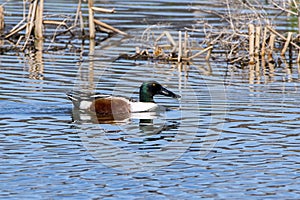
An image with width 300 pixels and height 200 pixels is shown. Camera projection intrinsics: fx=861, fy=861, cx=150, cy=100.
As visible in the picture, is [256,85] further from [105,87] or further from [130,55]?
[130,55]

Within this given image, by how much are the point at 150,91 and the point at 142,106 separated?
398mm

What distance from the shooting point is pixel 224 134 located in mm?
11914

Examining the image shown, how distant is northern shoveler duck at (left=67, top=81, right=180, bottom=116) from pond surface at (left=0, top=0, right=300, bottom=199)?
0.30 meters

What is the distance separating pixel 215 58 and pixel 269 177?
36.6 feet

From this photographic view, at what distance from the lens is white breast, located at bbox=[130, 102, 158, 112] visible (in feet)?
46.1

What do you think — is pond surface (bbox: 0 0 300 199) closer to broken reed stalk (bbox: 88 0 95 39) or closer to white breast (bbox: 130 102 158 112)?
white breast (bbox: 130 102 158 112)

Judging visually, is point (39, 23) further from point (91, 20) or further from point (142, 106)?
point (142, 106)

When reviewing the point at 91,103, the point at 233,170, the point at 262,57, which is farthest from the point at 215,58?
the point at 233,170

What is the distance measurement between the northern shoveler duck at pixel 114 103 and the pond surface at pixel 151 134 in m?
0.30

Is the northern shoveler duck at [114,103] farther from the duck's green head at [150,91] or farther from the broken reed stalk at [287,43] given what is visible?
the broken reed stalk at [287,43]

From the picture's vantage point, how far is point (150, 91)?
47.2 ft

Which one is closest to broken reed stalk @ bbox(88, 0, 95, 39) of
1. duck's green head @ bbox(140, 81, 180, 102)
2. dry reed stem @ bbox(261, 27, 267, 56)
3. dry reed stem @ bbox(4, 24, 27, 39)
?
dry reed stem @ bbox(4, 24, 27, 39)

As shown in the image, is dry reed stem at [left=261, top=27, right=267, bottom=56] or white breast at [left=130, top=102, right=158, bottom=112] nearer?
white breast at [left=130, top=102, right=158, bottom=112]

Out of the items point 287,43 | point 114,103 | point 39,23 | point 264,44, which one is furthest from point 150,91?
point 39,23
